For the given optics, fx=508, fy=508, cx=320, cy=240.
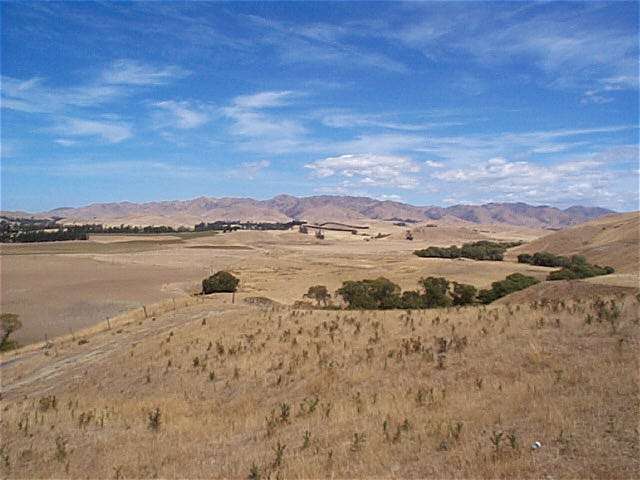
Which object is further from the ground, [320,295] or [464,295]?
[464,295]

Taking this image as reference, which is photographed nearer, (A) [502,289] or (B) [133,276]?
(A) [502,289]

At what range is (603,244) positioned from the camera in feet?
280

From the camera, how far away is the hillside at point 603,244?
215 feet

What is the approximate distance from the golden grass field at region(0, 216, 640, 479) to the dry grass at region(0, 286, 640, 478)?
0.12 ft

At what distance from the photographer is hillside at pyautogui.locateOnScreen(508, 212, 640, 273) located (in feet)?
215

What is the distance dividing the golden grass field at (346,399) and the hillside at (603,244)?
146ft

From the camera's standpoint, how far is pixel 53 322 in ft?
136

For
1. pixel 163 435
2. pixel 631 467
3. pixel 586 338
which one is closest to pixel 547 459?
pixel 631 467

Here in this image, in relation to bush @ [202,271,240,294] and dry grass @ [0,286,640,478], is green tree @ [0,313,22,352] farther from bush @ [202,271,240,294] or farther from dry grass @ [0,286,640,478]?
bush @ [202,271,240,294]

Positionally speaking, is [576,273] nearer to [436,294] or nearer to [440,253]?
[436,294]

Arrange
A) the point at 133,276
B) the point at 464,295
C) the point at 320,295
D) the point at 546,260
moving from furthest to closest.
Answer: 1. the point at 546,260
2. the point at 133,276
3. the point at 320,295
4. the point at 464,295

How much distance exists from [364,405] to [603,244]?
88.5m

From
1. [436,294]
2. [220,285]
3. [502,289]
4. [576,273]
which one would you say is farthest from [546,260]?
[220,285]

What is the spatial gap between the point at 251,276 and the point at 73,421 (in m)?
66.3
